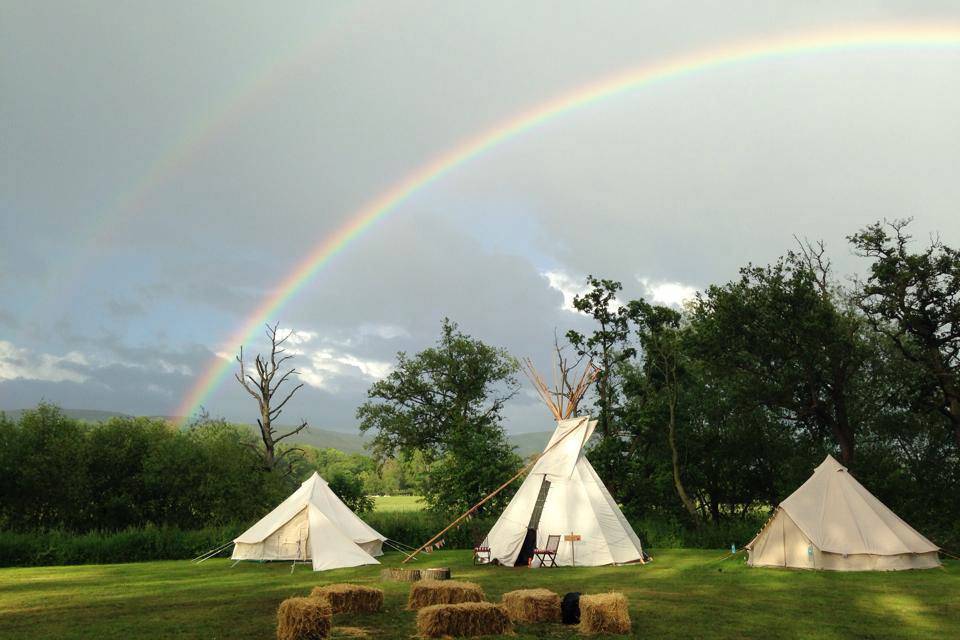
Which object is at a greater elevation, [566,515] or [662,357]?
[662,357]

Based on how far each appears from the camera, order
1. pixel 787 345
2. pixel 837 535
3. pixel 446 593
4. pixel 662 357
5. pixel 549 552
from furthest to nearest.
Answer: pixel 662 357
pixel 787 345
pixel 549 552
pixel 837 535
pixel 446 593

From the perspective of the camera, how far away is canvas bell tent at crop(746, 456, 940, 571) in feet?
53.7

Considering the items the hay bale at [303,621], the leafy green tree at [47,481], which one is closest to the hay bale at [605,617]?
the hay bale at [303,621]

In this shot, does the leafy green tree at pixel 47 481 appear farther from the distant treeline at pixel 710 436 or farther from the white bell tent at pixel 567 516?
the white bell tent at pixel 567 516

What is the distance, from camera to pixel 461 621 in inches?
348

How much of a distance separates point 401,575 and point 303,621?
7.16 meters

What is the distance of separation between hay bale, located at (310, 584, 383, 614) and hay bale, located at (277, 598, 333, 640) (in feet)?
5.80

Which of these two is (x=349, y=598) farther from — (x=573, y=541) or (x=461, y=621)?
(x=573, y=541)

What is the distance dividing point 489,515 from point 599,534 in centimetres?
1359

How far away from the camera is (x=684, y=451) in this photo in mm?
31078

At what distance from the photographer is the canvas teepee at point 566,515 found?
1870 centimetres

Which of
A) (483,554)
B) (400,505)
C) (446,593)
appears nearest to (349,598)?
(446,593)

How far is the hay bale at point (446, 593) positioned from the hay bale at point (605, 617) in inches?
77.8

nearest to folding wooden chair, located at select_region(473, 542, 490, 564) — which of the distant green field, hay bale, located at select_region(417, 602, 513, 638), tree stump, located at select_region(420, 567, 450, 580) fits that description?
tree stump, located at select_region(420, 567, 450, 580)
